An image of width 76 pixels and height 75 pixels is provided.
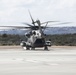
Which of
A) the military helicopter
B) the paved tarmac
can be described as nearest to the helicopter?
the military helicopter

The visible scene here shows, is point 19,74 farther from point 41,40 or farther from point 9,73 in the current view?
point 41,40

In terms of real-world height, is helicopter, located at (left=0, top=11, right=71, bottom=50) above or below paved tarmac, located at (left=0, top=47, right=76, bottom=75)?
above

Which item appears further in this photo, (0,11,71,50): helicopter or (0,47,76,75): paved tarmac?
(0,11,71,50): helicopter

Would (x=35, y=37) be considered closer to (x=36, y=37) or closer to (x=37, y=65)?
(x=36, y=37)

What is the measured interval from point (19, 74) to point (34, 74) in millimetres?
591

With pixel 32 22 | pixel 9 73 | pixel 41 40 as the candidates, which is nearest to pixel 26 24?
pixel 32 22

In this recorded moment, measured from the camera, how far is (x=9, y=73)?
50.1ft

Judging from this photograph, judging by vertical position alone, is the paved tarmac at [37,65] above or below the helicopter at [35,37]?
below

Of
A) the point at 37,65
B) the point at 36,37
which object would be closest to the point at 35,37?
the point at 36,37

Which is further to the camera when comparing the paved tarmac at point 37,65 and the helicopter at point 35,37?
the helicopter at point 35,37

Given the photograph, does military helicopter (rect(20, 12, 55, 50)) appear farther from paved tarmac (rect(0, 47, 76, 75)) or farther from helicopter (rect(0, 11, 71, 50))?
paved tarmac (rect(0, 47, 76, 75))

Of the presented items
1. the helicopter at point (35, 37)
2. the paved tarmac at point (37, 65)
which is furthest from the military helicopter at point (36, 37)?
the paved tarmac at point (37, 65)

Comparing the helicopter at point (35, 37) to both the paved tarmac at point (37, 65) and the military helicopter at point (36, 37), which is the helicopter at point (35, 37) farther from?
the paved tarmac at point (37, 65)

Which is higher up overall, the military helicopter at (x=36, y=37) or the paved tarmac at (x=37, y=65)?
the military helicopter at (x=36, y=37)
